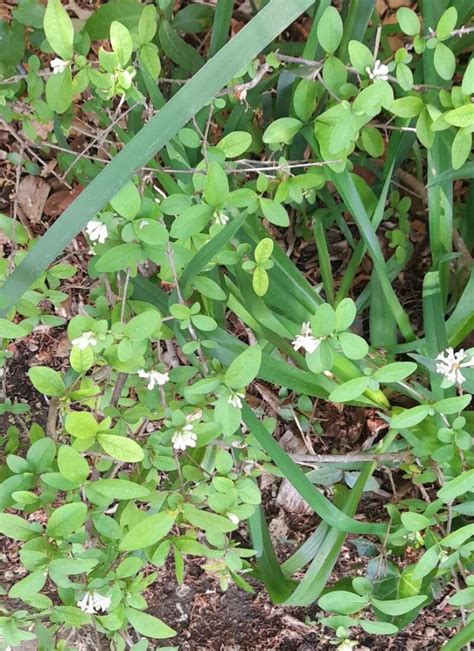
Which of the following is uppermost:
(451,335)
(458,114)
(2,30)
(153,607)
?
(2,30)

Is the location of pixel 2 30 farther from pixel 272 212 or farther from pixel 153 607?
pixel 153 607

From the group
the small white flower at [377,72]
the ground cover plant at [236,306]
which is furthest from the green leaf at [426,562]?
the small white flower at [377,72]

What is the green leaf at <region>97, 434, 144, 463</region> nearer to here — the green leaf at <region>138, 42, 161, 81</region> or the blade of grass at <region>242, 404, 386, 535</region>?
the blade of grass at <region>242, 404, 386, 535</region>

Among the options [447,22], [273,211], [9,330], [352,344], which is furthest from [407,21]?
[9,330]

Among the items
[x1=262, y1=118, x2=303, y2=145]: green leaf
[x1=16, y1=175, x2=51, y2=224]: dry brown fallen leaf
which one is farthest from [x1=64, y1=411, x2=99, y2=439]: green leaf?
[x1=16, y1=175, x2=51, y2=224]: dry brown fallen leaf

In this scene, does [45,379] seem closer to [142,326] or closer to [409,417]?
[142,326]

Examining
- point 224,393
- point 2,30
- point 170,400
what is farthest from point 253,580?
point 2,30
